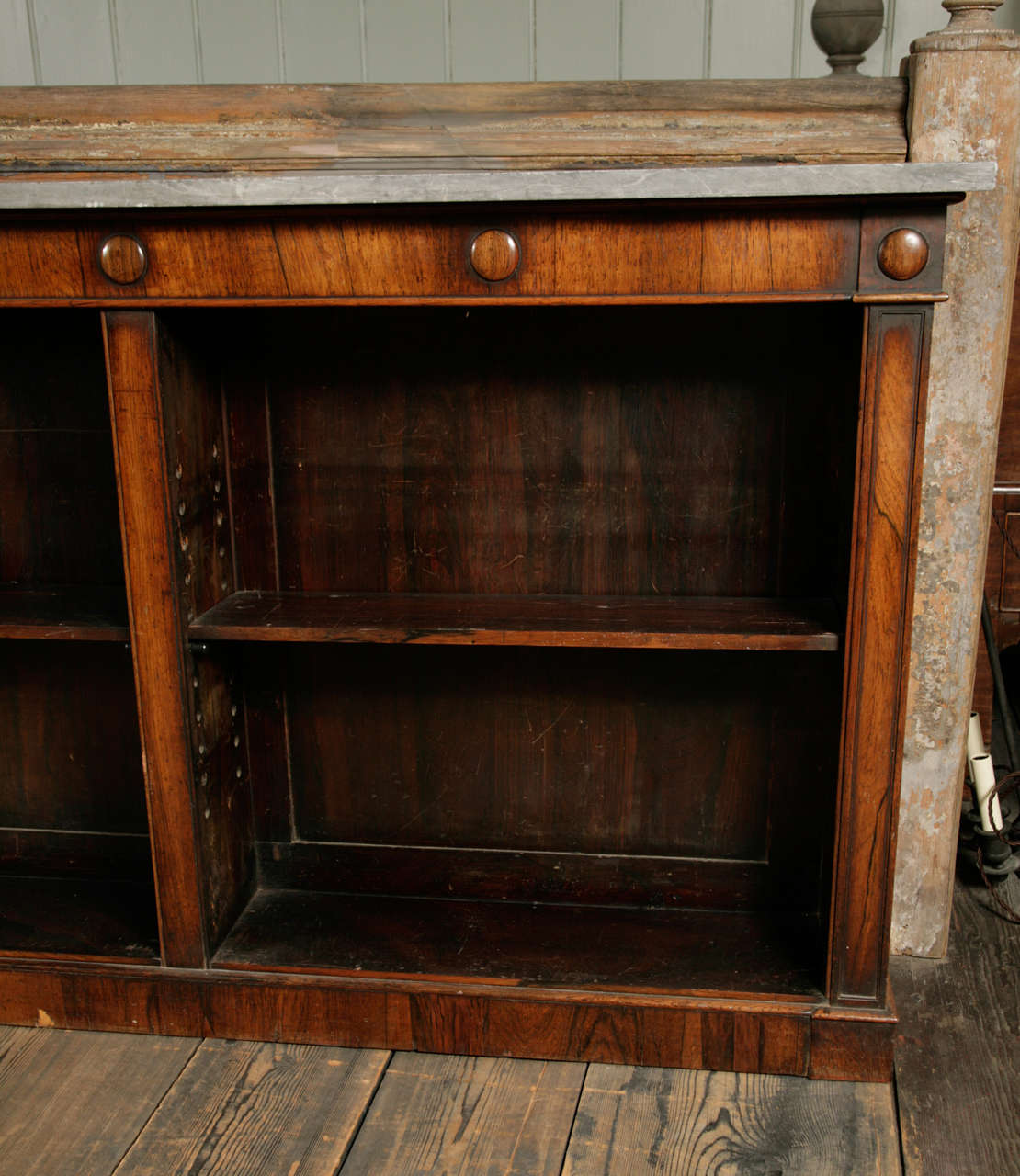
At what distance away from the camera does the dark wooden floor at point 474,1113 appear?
149 cm

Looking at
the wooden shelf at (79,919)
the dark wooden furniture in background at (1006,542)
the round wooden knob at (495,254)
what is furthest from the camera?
the dark wooden furniture in background at (1006,542)

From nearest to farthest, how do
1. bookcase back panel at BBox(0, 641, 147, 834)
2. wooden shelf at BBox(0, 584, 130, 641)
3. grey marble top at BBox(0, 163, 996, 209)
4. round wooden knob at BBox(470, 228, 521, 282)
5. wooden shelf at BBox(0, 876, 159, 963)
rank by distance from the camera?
grey marble top at BBox(0, 163, 996, 209), round wooden knob at BBox(470, 228, 521, 282), wooden shelf at BBox(0, 584, 130, 641), wooden shelf at BBox(0, 876, 159, 963), bookcase back panel at BBox(0, 641, 147, 834)

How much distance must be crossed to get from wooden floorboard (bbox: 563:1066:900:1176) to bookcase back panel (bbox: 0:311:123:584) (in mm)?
1186

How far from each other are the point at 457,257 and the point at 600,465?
48cm

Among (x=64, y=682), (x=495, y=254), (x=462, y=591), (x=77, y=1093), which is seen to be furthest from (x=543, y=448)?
(x=77, y=1093)

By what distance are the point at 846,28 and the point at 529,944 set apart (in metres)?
1.52

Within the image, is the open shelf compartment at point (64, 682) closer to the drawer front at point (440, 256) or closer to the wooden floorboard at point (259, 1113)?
the wooden floorboard at point (259, 1113)

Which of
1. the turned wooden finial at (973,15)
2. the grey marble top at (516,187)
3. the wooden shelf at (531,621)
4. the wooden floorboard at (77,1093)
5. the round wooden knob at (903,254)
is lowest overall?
the wooden floorboard at (77,1093)

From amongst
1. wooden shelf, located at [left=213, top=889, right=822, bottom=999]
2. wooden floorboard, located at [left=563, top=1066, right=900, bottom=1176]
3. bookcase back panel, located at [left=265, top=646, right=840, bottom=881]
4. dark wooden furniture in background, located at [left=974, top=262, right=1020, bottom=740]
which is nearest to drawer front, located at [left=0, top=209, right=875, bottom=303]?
bookcase back panel, located at [left=265, top=646, right=840, bottom=881]

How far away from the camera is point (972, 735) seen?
2154 millimetres

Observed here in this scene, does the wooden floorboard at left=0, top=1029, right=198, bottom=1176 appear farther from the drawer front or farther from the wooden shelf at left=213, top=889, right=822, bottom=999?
the drawer front

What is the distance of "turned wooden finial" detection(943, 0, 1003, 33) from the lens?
1628 mm

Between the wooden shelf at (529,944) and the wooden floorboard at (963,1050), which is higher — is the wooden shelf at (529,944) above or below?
above

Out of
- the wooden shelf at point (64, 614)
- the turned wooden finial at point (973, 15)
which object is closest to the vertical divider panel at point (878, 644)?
the turned wooden finial at point (973, 15)
